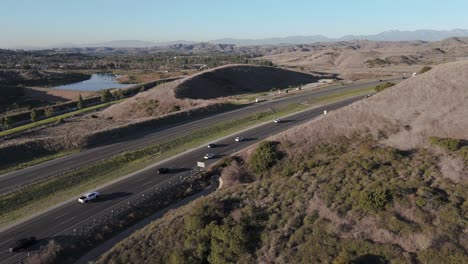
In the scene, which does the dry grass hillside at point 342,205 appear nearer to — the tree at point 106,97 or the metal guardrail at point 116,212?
the metal guardrail at point 116,212

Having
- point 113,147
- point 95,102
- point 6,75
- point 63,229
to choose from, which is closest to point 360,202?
point 63,229

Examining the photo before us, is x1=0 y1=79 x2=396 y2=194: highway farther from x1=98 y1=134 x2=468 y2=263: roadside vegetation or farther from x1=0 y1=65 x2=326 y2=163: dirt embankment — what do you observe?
x1=98 y1=134 x2=468 y2=263: roadside vegetation

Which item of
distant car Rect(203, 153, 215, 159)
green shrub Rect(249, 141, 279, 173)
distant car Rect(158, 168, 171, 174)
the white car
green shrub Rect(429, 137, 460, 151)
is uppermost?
green shrub Rect(429, 137, 460, 151)

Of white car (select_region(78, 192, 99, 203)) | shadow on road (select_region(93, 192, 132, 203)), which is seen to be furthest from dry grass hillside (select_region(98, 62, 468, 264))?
white car (select_region(78, 192, 99, 203))

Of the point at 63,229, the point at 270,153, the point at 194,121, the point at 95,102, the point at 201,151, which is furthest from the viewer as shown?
the point at 95,102

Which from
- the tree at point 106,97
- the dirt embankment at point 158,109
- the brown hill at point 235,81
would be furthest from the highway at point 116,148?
the tree at point 106,97

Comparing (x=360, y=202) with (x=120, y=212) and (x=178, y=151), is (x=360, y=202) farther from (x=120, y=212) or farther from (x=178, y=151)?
(x=178, y=151)

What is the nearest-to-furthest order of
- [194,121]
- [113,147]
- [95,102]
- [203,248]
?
1. [203,248]
2. [113,147]
3. [194,121]
4. [95,102]
